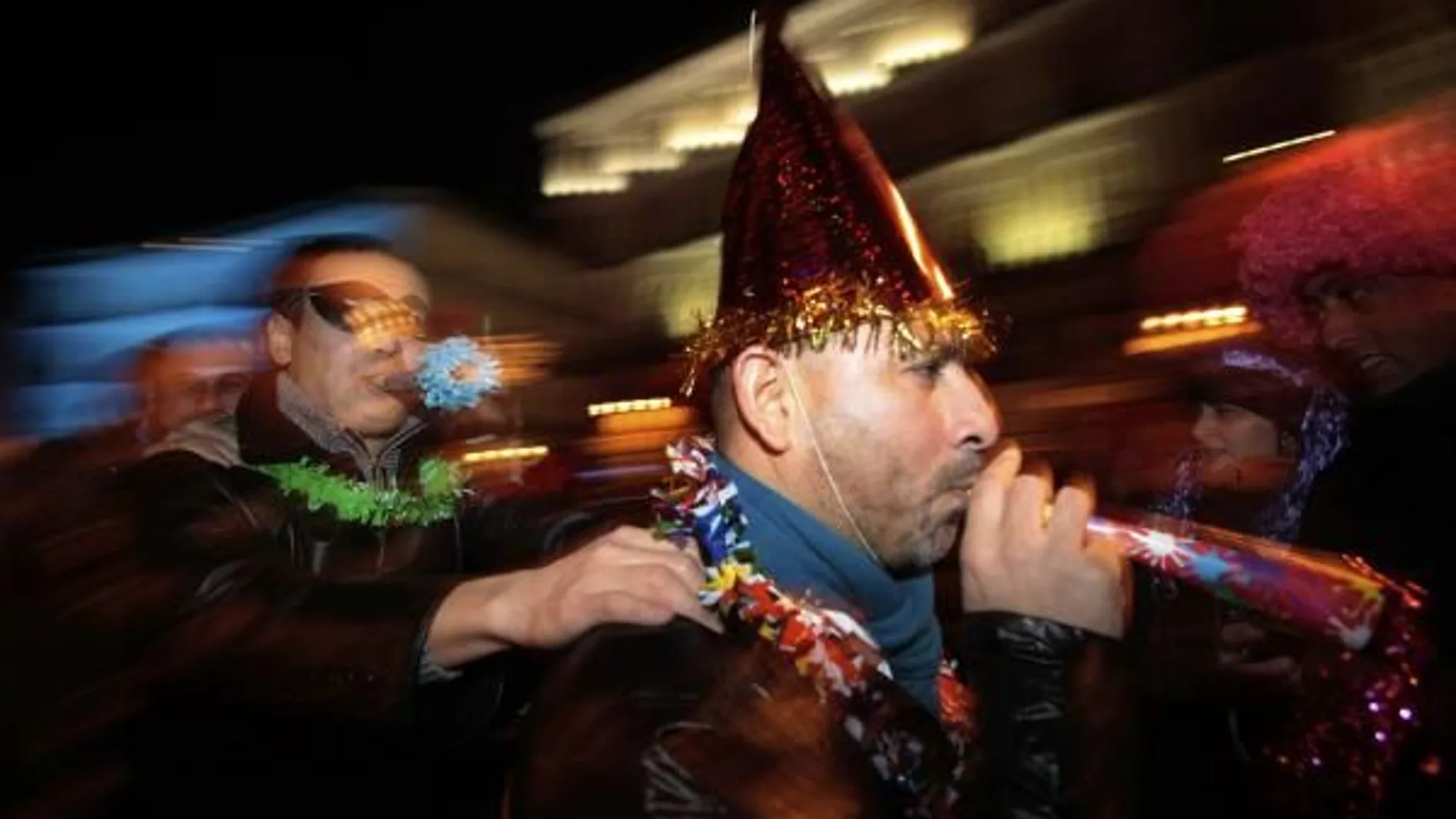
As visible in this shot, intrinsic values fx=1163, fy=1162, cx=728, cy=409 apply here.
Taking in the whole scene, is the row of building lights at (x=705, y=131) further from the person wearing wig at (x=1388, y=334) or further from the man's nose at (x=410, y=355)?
the man's nose at (x=410, y=355)

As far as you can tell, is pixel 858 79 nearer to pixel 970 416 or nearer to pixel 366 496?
pixel 366 496

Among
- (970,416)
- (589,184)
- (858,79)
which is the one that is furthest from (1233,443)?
(589,184)

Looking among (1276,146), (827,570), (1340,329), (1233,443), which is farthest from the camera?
(1276,146)

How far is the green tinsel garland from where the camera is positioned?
2381 mm

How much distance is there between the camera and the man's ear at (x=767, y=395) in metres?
1.93

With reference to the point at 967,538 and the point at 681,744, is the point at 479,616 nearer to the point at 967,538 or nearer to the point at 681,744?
the point at 681,744

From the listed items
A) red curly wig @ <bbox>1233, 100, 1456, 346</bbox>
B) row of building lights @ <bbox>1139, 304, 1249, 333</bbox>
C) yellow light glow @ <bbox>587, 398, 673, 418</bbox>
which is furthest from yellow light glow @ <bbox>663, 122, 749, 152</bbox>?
red curly wig @ <bbox>1233, 100, 1456, 346</bbox>

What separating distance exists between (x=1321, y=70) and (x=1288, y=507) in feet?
11.8

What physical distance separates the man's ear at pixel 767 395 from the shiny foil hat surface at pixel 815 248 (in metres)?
0.03

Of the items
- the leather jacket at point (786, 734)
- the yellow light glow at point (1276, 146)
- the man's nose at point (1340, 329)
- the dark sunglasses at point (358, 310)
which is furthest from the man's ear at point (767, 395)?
the yellow light glow at point (1276, 146)

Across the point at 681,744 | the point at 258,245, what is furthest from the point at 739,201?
the point at 258,245

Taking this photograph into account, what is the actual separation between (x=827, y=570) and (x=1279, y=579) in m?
0.65

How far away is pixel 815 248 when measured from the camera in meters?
1.91

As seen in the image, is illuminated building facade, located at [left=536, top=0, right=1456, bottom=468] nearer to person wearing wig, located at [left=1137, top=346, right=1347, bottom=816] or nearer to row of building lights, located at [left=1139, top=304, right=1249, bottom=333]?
row of building lights, located at [left=1139, top=304, right=1249, bottom=333]
